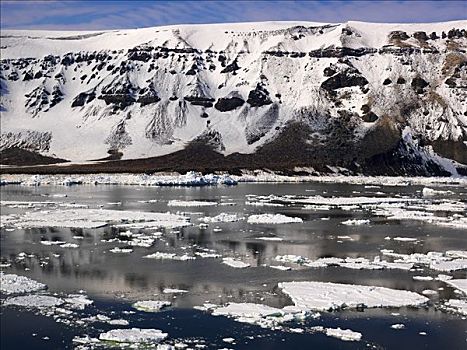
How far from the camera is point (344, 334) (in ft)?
61.9

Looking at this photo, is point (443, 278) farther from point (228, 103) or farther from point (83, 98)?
point (83, 98)

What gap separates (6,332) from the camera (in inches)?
737

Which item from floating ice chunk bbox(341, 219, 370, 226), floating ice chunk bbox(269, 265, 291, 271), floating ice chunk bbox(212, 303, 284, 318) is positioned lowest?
floating ice chunk bbox(212, 303, 284, 318)

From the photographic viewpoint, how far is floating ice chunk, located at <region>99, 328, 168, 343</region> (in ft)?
59.6

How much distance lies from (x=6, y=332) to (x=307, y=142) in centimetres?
11585

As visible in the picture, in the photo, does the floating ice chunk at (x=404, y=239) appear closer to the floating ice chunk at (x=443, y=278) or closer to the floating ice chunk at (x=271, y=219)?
the floating ice chunk at (x=271, y=219)

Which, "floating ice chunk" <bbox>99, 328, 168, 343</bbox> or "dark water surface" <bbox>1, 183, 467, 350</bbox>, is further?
"dark water surface" <bbox>1, 183, 467, 350</bbox>

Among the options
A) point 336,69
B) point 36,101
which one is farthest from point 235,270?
point 36,101

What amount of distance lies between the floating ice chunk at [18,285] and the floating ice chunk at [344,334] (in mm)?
10379

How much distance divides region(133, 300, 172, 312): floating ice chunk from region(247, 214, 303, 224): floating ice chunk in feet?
71.7

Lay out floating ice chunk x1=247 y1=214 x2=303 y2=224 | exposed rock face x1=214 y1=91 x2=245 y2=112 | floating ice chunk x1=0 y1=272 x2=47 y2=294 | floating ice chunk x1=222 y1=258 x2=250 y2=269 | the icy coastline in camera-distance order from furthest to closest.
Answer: exposed rock face x1=214 y1=91 x2=245 y2=112 → the icy coastline → floating ice chunk x1=247 y1=214 x2=303 y2=224 → floating ice chunk x1=222 y1=258 x2=250 y2=269 → floating ice chunk x1=0 y1=272 x2=47 y2=294

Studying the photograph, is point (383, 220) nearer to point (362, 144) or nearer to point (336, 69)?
point (362, 144)

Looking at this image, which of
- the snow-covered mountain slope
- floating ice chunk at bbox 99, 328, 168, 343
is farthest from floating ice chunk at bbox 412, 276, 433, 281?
the snow-covered mountain slope

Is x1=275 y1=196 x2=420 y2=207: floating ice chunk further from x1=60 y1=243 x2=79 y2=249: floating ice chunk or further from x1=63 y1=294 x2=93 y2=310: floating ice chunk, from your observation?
x1=63 y1=294 x2=93 y2=310: floating ice chunk
